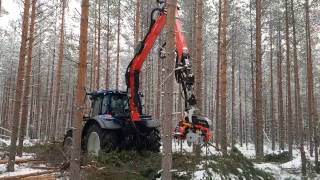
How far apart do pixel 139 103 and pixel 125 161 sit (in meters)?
1.84

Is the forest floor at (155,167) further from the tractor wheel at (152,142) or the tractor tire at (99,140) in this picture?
the tractor tire at (99,140)

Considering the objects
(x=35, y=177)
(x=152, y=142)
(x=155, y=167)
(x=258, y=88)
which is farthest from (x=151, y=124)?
(x=258, y=88)

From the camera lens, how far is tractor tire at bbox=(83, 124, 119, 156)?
34.5 feet

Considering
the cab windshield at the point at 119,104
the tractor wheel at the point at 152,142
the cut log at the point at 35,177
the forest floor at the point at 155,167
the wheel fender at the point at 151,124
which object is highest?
the cab windshield at the point at 119,104

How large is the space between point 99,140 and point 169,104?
5.04m

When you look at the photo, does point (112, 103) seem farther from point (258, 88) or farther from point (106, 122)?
point (258, 88)

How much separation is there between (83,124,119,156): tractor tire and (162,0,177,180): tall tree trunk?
165 inches

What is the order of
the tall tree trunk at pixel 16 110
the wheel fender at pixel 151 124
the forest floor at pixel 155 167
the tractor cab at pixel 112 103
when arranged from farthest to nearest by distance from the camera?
the tractor cab at pixel 112 103, the tall tree trunk at pixel 16 110, the wheel fender at pixel 151 124, the forest floor at pixel 155 167

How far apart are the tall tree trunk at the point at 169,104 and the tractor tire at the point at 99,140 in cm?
419

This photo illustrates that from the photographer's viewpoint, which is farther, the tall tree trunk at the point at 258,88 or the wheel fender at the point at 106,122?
the tall tree trunk at the point at 258,88

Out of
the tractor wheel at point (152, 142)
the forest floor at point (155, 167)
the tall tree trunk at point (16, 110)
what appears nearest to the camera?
the forest floor at point (155, 167)

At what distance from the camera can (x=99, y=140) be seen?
10.8 metres

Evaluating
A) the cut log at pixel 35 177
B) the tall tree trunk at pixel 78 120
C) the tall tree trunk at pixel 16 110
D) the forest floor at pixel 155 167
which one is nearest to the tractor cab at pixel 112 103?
the forest floor at pixel 155 167

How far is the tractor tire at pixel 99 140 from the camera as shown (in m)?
10.5
